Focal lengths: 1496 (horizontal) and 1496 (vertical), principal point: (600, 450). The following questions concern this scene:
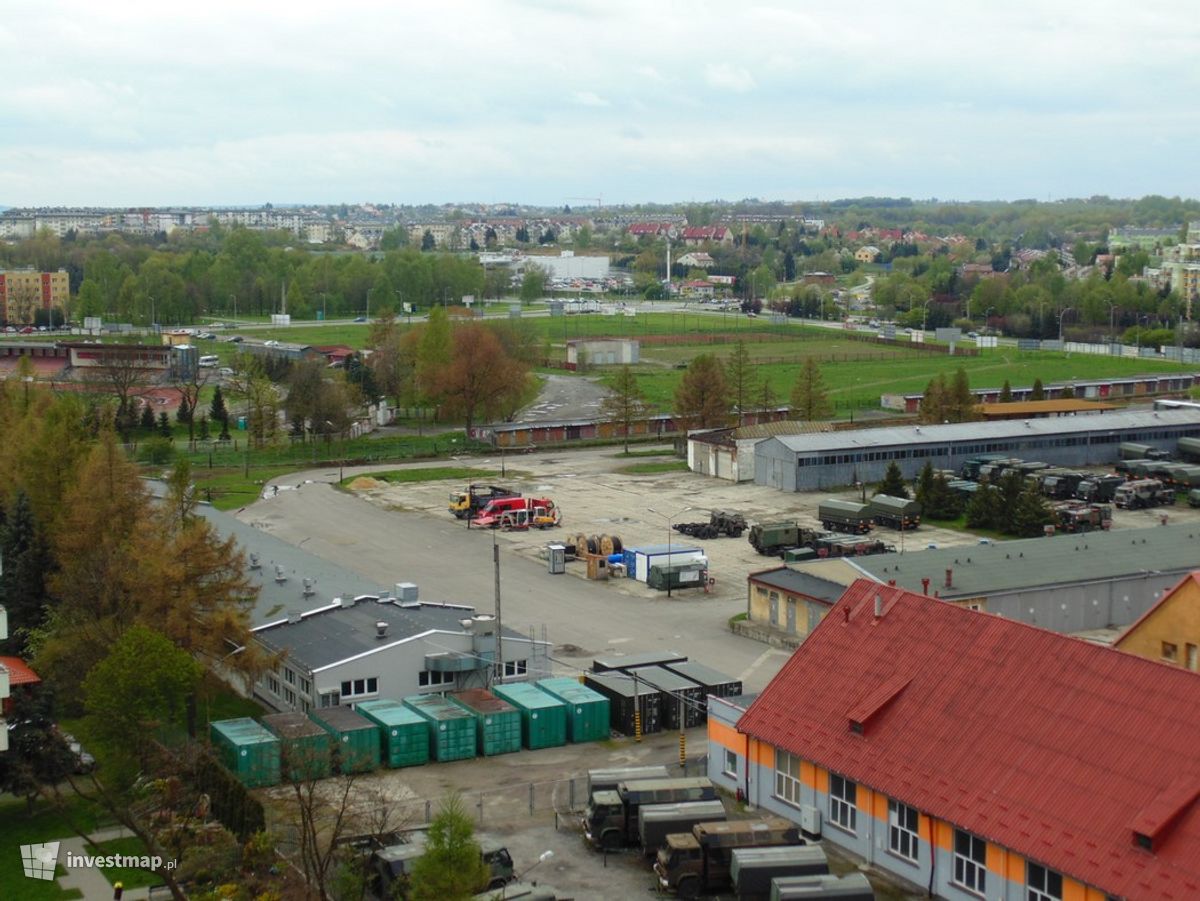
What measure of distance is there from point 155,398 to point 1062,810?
2201 inches

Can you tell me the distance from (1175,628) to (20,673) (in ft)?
54.8

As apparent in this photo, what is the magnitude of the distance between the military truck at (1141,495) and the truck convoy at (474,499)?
1744 cm

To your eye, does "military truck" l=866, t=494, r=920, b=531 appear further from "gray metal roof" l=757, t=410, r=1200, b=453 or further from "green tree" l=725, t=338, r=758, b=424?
"green tree" l=725, t=338, r=758, b=424

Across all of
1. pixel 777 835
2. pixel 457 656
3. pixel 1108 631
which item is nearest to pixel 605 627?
pixel 457 656

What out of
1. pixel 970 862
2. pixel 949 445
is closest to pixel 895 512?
pixel 949 445

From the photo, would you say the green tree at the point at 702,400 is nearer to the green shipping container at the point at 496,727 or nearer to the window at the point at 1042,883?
the green shipping container at the point at 496,727

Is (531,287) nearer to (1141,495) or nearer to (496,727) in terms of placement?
(1141,495)

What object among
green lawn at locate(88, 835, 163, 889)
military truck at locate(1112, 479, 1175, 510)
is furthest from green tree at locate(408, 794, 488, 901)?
military truck at locate(1112, 479, 1175, 510)

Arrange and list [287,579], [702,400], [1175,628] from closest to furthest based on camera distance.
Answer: [1175,628], [287,579], [702,400]

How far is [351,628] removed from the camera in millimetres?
24938

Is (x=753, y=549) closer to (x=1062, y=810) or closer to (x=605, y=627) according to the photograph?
(x=605, y=627)

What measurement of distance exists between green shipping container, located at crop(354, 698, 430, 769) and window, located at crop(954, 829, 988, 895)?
8.49 m

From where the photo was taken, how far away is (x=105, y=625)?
2283 centimetres

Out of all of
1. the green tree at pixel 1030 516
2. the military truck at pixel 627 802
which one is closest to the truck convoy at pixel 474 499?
the green tree at pixel 1030 516
